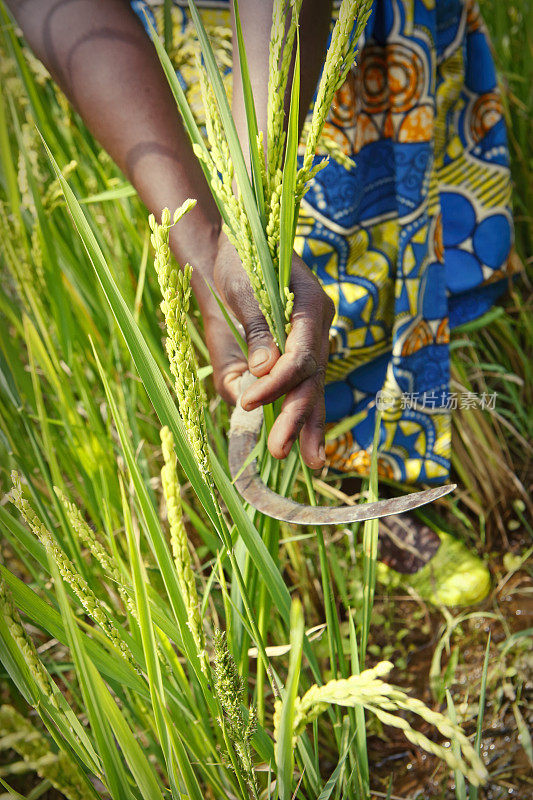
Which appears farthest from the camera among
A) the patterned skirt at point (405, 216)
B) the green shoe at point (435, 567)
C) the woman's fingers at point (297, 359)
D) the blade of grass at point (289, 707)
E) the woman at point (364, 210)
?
the green shoe at point (435, 567)

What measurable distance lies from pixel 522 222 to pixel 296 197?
→ 1.44 meters

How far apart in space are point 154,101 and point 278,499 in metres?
0.62

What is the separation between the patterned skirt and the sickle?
0.46 metres

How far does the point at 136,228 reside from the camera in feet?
3.37

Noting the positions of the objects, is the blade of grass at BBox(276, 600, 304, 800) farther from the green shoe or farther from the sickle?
the green shoe

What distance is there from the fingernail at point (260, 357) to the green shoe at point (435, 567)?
32.1 inches

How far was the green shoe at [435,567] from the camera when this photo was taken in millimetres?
1182

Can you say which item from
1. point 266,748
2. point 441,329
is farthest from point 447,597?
point 266,748

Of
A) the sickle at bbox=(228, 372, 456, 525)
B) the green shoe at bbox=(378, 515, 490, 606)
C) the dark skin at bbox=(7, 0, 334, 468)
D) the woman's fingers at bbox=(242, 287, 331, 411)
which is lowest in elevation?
the green shoe at bbox=(378, 515, 490, 606)

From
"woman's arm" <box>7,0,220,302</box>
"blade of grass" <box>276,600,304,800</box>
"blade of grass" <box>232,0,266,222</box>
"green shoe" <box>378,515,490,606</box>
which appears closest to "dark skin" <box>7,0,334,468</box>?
"woman's arm" <box>7,0,220,302</box>

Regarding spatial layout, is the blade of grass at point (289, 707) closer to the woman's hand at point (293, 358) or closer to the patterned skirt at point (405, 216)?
the woman's hand at point (293, 358)

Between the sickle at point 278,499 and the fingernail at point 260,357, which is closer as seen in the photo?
the sickle at point 278,499

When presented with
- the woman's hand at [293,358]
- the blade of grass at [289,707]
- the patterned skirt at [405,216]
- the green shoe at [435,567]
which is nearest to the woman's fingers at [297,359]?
the woman's hand at [293,358]

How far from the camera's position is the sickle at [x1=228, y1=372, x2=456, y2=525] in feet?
1.42
